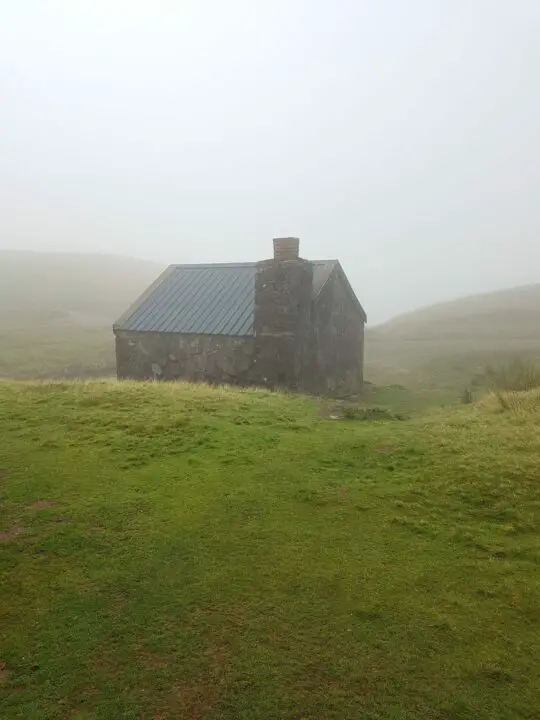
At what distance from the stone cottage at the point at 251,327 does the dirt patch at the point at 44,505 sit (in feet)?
35.1

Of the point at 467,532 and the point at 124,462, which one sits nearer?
the point at 467,532

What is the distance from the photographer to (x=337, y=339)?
71.1 ft

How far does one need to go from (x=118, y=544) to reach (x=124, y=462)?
2.48m

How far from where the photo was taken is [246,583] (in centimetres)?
543

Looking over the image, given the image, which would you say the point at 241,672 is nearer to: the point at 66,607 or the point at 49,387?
the point at 66,607

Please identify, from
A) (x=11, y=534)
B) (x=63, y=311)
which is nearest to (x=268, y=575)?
(x=11, y=534)

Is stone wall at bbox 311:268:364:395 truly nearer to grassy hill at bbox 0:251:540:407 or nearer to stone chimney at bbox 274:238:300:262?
grassy hill at bbox 0:251:540:407

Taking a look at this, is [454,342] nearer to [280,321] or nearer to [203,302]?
[203,302]

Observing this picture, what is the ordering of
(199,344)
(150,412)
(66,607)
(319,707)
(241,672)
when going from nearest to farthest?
(319,707) < (241,672) < (66,607) < (150,412) < (199,344)

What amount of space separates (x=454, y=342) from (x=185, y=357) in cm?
2716

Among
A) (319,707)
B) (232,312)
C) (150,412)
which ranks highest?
(232,312)

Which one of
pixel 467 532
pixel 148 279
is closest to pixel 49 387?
A: pixel 467 532

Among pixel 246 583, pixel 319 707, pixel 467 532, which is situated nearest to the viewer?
pixel 319 707

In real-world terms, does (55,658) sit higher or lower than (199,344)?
lower
